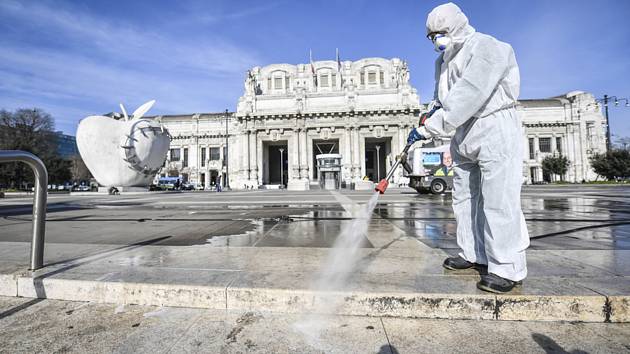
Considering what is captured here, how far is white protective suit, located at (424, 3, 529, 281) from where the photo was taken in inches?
77.0

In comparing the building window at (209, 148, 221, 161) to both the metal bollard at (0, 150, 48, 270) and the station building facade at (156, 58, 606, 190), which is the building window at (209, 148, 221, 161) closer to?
the station building facade at (156, 58, 606, 190)

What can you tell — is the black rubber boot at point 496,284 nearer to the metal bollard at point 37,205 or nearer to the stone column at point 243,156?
the metal bollard at point 37,205

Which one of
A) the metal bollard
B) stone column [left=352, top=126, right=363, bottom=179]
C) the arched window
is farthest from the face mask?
the arched window

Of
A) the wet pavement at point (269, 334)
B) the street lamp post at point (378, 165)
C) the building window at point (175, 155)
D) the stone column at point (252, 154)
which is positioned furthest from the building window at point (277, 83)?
the wet pavement at point (269, 334)

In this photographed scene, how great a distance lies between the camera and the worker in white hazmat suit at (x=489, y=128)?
1953mm

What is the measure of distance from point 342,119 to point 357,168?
9.04m

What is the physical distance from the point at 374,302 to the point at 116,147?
90.7ft

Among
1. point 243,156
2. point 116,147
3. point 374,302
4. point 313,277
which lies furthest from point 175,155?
point 374,302

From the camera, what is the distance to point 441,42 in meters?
2.29

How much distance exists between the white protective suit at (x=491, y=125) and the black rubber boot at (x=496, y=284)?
0.04 metres

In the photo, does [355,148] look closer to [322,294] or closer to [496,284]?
[496,284]

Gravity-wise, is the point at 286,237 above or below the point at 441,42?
below

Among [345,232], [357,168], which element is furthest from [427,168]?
[357,168]

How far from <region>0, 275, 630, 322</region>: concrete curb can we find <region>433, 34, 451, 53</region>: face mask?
72.7 inches
